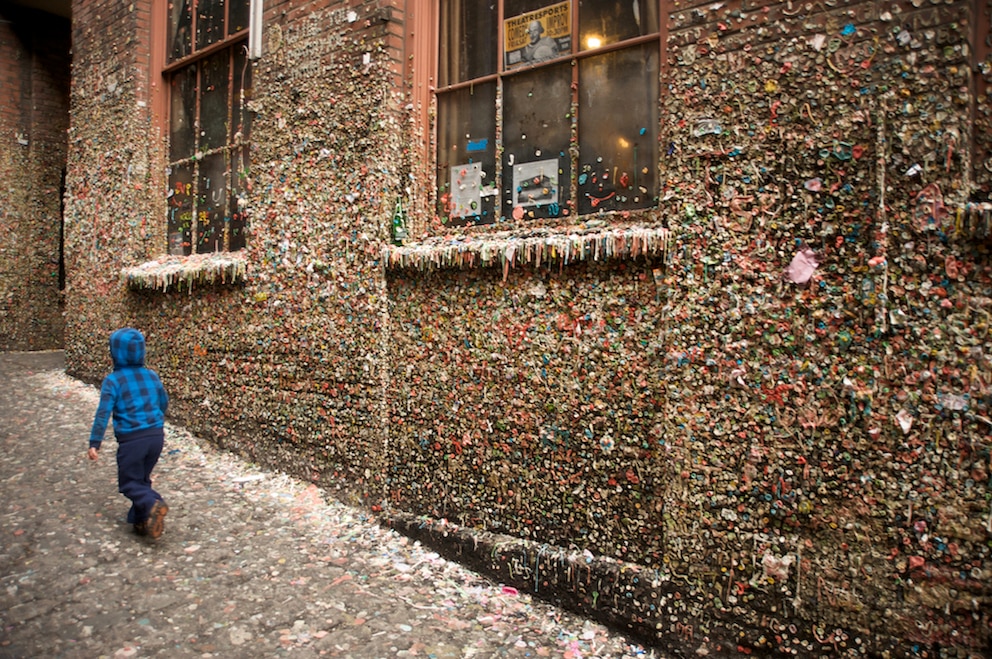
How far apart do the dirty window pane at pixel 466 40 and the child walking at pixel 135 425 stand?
243 cm

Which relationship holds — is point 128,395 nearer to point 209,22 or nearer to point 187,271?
point 187,271

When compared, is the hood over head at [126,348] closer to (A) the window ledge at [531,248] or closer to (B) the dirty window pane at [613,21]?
(A) the window ledge at [531,248]

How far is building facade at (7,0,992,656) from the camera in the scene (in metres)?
2.31

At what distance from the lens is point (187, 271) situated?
205 inches

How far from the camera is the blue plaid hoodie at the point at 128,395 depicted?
363cm

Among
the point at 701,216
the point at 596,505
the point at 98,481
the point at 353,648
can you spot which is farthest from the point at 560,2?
the point at 98,481

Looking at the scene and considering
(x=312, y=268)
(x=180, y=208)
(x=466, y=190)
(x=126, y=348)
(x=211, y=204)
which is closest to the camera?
(x=126, y=348)

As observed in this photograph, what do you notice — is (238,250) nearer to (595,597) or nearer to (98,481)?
(98,481)

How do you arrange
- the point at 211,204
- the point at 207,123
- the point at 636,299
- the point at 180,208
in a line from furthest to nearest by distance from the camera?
the point at 180,208 → the point at 207,123 → the point at 211,204 → the point at 636,299

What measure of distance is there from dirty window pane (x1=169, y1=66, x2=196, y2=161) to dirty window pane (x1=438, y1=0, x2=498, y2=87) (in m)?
2.92

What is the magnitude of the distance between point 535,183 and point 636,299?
100 cm


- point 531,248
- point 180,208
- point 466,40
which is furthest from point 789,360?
point 180,208

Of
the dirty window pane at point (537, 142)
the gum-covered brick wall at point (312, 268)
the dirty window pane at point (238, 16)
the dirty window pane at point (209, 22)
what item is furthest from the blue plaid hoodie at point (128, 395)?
the dirty window pane at point (209, 22)

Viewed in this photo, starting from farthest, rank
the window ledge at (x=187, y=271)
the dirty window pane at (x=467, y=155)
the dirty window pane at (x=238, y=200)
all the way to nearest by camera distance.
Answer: the dirty window pane at (x=238, y=200) → the window ledge at (x=187, y=271) → the dirty window pane at (x=467, y=155)
